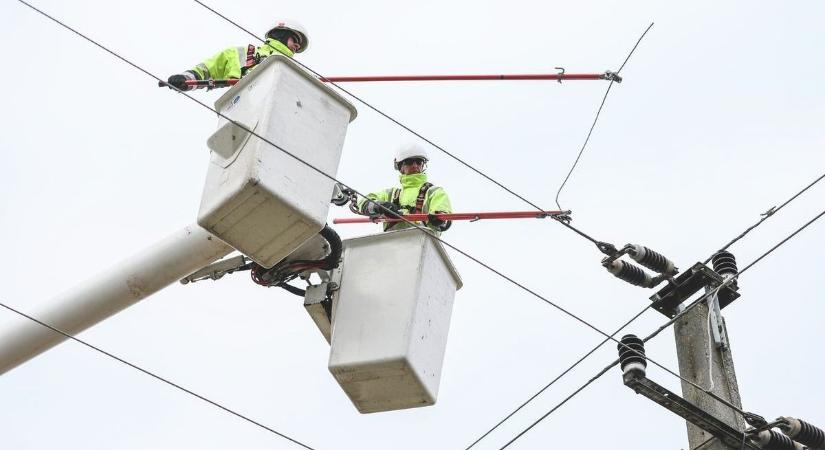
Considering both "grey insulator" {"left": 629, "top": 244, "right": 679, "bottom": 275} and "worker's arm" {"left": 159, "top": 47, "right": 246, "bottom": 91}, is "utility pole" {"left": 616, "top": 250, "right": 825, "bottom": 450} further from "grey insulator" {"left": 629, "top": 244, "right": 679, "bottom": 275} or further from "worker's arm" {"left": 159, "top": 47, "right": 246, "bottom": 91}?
"worker's arm" {"left": 159, "top": 47, "right": 246, "bottom": 91}

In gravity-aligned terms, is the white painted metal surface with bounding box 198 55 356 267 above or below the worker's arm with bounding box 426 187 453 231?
below

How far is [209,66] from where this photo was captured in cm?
755

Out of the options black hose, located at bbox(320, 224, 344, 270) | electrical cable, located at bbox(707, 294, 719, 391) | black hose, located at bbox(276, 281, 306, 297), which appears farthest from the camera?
black hose, located at bbox(276, 281, 306, 297)

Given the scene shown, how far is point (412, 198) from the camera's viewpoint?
810cm

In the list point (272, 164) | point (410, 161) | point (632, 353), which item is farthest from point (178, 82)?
point (632, 353)

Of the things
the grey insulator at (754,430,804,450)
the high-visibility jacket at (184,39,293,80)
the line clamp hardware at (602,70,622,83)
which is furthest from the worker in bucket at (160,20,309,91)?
the grey insulator at (754,430,804,450)

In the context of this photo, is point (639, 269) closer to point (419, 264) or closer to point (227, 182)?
point (419, 264)

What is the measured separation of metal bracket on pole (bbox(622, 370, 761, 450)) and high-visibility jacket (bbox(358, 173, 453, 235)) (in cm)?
141

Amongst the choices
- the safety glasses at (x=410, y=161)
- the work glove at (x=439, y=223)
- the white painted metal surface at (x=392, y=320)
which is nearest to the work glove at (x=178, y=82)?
the white painted metal surface at (x=392, y=320)

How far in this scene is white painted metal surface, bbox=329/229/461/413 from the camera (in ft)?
22.5

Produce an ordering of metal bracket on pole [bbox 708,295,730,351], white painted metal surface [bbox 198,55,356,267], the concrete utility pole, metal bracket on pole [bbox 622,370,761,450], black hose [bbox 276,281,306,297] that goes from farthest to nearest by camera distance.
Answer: black hose [bbox 276,281,306,297] < metal bracket on pole [bbox 708,295,730,351] < the concrete utility pole < metal bracket on pole [bbox 622,370,761,450] < white painted metal surface [bbox 198,55,356,267]

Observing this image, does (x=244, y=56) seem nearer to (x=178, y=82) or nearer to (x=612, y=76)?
(x=178, y=82)

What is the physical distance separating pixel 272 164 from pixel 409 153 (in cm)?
226

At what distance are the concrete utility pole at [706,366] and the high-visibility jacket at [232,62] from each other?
2.36 meters
